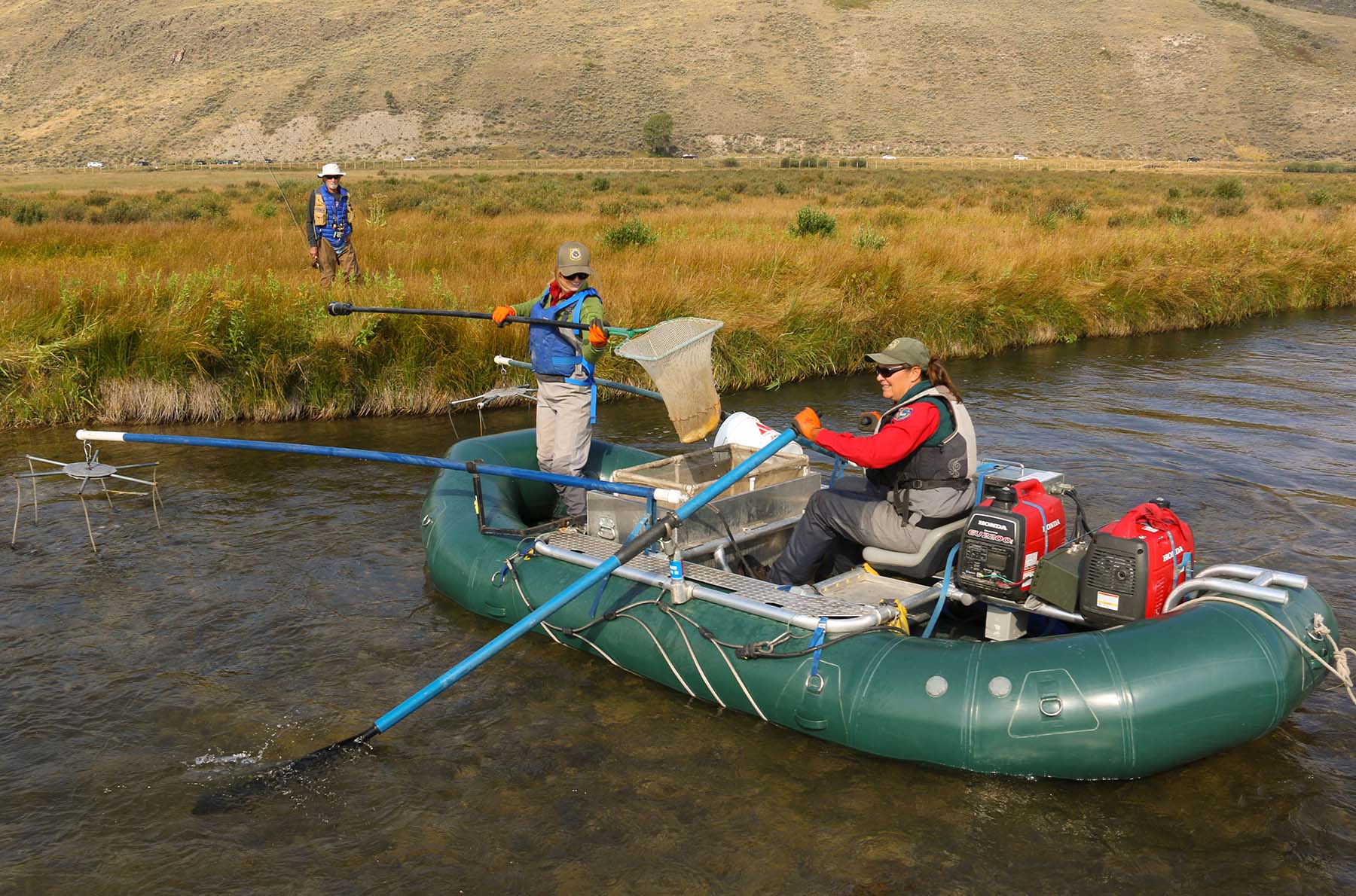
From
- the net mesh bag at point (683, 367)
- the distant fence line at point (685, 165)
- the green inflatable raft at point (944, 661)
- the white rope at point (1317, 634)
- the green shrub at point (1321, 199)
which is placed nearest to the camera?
the green inflatable raft at point (944, 661)

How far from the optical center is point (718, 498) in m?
7.47

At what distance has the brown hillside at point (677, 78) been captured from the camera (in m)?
90.2

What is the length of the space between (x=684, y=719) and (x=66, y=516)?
649 centimetres

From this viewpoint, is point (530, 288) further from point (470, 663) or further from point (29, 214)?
point (29, 214)

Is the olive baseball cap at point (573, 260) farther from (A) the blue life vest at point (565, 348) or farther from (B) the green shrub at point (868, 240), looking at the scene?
(B) the green shrub at point (868, 240)

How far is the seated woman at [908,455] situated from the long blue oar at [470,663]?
51 centimetres

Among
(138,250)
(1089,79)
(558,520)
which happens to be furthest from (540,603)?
(1089,79)

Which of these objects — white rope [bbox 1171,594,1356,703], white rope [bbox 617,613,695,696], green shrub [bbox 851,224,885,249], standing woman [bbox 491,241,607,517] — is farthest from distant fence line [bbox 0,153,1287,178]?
white rope [bbox 1171,594,1356,703]

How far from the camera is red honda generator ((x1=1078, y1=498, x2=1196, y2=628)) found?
19.1 feet

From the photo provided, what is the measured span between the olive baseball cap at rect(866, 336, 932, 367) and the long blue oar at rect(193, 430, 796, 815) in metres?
0.66

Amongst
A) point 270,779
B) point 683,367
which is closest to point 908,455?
point 683,367

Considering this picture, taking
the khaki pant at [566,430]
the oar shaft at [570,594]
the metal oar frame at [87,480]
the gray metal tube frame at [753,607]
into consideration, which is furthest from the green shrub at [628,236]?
the oar shaft at [570,594]

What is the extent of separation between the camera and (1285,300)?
71.1ft

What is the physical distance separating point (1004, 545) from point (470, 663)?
9.38ft
